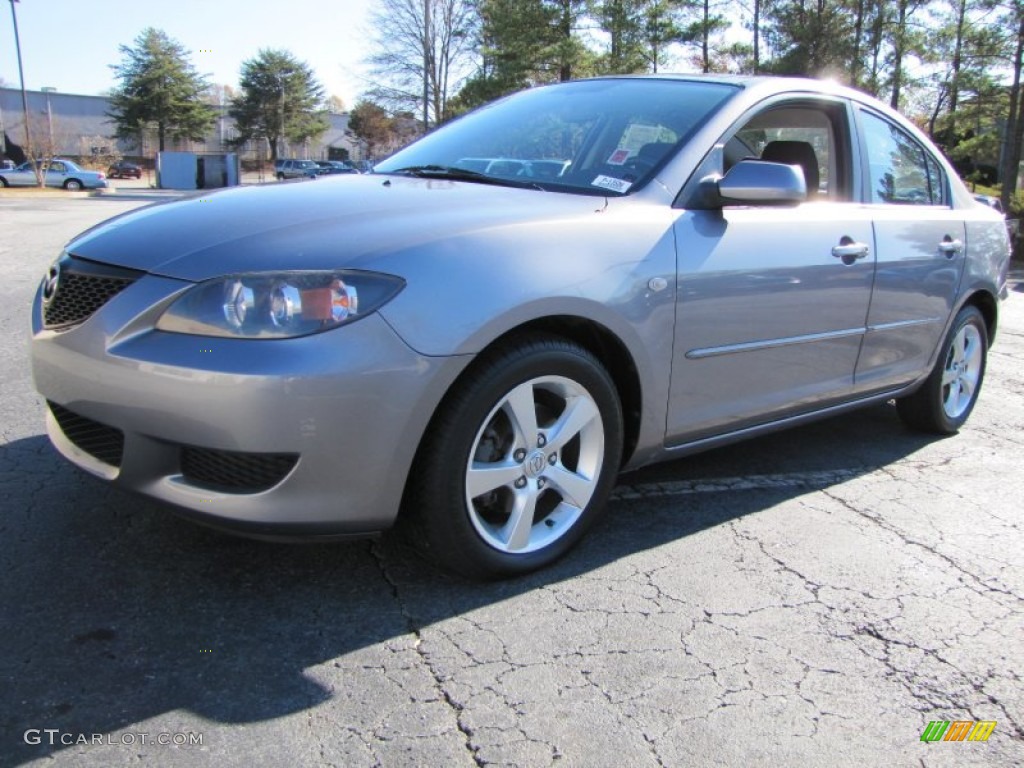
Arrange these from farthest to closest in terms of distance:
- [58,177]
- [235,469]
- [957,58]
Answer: [58,177] → [957,58] → [235,469]

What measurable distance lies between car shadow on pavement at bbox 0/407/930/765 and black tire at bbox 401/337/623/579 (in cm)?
15

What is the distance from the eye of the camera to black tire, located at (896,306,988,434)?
4.42 meters

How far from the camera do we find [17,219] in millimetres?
18688

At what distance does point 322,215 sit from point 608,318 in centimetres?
94

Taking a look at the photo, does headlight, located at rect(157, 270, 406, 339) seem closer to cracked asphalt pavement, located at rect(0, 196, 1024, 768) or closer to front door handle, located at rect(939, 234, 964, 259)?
cracked asphalt pavement, located at rect(0, 196, 1024, 768)

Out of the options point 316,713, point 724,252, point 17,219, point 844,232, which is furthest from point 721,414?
point 17,219

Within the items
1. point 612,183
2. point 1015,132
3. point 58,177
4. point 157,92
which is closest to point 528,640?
point 612,183

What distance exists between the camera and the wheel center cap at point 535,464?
262 centimetres

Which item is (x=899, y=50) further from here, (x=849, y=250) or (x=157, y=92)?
(x=157, y=92)

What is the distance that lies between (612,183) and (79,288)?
1761mm

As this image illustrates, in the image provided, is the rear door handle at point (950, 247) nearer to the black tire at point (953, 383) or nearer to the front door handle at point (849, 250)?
the black tire at point (953, 383)

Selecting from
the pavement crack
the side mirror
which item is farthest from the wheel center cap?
the side mirror

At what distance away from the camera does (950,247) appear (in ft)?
13.5

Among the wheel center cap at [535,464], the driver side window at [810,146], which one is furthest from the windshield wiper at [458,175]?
the driver side window at [810,146]
